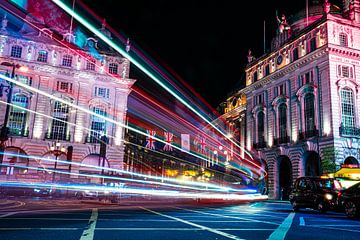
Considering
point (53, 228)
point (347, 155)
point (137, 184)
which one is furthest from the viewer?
point (137, 184)

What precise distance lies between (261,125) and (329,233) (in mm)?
37921

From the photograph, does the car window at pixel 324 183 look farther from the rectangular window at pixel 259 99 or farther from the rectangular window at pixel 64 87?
the rectangular window at pixel 64 87

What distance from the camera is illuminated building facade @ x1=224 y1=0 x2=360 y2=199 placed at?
3281 cm

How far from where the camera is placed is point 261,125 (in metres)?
45.1

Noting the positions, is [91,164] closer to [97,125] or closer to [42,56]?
[97,125]

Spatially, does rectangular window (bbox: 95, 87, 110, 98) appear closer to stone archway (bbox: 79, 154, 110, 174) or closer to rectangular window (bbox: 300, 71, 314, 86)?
stone archway (bbox: 79, 154, 110, 174)

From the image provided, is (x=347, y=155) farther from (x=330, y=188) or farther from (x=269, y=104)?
(x=330, y=188)

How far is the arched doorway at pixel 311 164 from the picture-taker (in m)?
36.1

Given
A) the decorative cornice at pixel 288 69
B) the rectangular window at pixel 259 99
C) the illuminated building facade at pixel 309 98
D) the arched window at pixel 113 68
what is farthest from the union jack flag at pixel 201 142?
the arched window at pixel 113 68

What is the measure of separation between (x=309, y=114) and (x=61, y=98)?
1228 inches

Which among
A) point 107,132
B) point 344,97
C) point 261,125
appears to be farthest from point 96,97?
point 344,97

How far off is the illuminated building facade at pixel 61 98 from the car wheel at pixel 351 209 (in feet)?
108

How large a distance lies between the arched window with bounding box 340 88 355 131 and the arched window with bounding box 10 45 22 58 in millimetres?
39176

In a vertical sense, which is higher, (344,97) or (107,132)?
(344,97)
